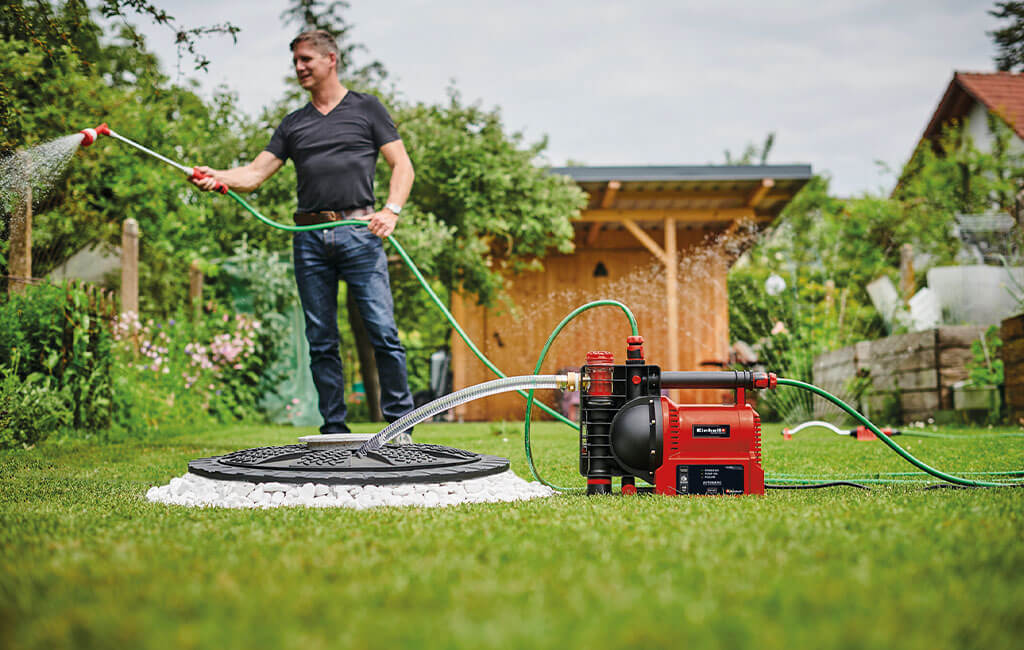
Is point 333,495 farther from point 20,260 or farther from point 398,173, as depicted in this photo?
point 20,260

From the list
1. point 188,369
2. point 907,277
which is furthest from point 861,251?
point 188,369

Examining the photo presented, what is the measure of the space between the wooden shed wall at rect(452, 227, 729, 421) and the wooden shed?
14 mm

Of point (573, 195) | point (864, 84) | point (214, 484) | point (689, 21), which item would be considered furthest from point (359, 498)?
point (864, 84)

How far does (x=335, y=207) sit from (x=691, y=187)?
259 inches

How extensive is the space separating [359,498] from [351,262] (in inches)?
63.0

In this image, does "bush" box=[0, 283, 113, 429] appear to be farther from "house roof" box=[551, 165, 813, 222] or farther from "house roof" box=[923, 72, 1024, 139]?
"house roof" box=[923, 72, 1024, 139]

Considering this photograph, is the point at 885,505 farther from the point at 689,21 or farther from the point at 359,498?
the point at 689,21

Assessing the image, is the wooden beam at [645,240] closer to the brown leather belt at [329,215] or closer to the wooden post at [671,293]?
the wooden post at [671,293]

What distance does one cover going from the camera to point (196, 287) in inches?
291

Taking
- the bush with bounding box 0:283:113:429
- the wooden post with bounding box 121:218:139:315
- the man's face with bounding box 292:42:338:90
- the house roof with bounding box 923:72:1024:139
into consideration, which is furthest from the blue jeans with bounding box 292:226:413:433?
the house roof with bounding box 923:72:1024:139

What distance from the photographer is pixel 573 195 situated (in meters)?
8.15

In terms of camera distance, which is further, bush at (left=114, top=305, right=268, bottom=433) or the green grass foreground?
bush at (left=114, top=305, right=268, bottom=433)

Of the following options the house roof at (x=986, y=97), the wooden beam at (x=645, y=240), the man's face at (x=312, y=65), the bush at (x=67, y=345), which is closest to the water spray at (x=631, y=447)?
the man's face at (x=312, y=65)

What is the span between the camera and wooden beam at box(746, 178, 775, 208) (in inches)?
356
